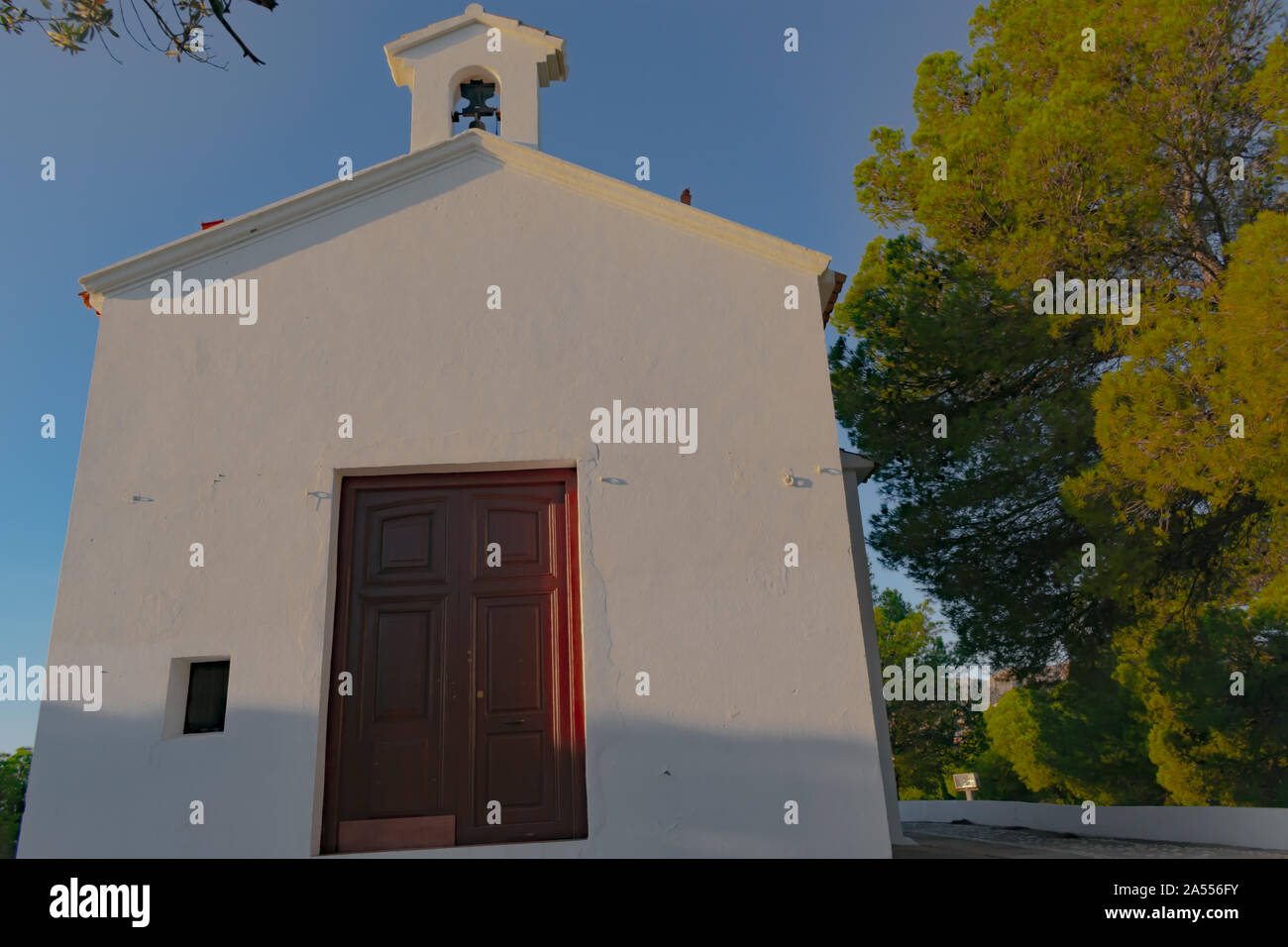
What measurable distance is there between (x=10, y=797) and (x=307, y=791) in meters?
16.3

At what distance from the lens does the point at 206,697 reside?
586 cm

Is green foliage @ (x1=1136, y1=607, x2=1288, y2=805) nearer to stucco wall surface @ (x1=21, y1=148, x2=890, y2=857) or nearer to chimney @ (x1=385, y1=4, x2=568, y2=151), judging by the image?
stucco wall surface @ (x1=21, y1=148, x2=890, y2=857)

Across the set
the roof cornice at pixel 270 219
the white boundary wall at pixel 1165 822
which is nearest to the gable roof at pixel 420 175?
the roof cornice at pixel 270 219

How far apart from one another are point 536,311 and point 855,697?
11.9ft

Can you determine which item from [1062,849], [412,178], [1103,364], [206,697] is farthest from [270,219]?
[1103,364]

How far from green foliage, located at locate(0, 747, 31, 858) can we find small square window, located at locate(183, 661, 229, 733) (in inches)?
526

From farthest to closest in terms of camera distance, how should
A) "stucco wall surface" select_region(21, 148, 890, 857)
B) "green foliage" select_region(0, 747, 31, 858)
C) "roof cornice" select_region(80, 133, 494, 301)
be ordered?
"green foliage" select_region(0, 747, 31, 858)
"roof cornice" select_region(80, 133, 494, 301)
"stucco wall surface" select_region(21, 148, 890, 857)

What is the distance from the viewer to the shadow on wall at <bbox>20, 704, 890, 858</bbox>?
5.45 m

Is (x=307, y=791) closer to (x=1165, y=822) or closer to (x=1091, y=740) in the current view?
(x=1165, y=822)

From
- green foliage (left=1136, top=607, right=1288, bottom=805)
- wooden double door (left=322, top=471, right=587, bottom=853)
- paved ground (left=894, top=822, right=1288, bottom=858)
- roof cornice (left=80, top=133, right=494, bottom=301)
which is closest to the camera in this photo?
wooden double door (left=322, top=471, right=587, bottom=853)

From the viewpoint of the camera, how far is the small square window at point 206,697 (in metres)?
5.82

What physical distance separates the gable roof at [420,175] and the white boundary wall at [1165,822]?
24.7 feet

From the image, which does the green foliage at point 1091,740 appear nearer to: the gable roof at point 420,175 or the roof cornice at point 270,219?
the gable roof at point 420,175

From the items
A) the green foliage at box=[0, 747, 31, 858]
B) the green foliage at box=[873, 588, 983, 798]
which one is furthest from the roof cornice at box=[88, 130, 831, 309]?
the green foliage at box=[873, 588, 983, 798]
